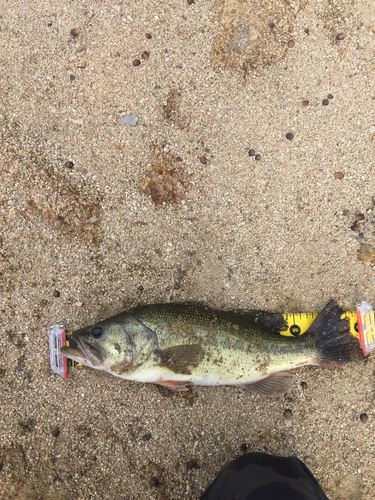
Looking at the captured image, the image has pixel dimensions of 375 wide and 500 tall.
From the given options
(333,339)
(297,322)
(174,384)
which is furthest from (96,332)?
(333,339)

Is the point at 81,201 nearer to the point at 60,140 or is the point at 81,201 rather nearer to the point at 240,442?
the point at 60,140

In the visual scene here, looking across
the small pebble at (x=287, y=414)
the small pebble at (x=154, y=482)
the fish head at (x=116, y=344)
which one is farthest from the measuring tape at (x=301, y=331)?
the small pebble at (x=154, y=482)

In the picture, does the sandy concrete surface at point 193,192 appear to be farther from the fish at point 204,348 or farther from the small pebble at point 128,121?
the fish at point 204,348

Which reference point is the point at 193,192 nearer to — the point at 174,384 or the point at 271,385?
the point at 174,384

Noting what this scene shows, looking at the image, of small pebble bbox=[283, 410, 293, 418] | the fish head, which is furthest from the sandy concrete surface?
the fish head

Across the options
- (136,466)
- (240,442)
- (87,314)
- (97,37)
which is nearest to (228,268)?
(87,314)

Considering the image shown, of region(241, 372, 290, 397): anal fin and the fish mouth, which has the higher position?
the fish mouth

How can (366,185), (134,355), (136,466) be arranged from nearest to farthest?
(134,355) < (136,466) < (366,185)

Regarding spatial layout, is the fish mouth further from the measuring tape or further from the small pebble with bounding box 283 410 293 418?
the small pebble with bounding box 283 410 293 418
